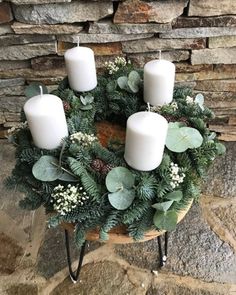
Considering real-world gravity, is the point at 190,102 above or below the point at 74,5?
below

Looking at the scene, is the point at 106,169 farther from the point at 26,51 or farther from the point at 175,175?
the point at 26,51

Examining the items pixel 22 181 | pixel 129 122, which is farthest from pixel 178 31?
pixel 22 181

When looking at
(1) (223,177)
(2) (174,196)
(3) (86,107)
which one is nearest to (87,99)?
(3) (86,107)

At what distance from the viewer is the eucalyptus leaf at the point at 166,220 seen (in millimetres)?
763

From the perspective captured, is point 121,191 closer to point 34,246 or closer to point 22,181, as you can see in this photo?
point 22,181

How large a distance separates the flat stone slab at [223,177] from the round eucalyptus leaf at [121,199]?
26.0 inches

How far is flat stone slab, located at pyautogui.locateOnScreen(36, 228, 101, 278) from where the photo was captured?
117cm

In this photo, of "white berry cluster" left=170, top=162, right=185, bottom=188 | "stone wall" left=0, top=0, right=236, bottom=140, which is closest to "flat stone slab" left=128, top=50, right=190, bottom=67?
"stone wall" left=0, top=0, right=236, bottom=140

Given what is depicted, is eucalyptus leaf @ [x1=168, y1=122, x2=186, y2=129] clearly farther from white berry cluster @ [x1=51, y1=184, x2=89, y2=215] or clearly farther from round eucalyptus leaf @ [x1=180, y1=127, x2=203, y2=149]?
white berry cluster @ [x1=51, y1=184, x2=89, y2=215]

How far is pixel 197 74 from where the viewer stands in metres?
1.35

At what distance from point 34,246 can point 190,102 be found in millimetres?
664

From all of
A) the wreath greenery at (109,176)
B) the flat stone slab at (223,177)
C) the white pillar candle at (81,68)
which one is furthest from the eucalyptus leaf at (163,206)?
the flat stone slab at (223,177)

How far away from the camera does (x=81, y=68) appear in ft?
3.09

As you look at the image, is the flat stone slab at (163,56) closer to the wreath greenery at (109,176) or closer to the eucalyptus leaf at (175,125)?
the wreath greenery at (109,176)
